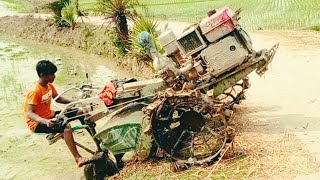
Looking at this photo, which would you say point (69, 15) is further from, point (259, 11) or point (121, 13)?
point (259, 11)

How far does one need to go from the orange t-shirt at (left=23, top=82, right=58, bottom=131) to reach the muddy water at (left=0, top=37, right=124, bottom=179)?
101 cm

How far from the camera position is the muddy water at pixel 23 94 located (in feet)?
22.9

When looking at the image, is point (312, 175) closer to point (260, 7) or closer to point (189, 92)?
point (189, 92)

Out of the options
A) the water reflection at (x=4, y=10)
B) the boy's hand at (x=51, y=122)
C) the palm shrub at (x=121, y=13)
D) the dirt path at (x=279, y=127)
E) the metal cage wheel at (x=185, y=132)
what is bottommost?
the dirt path at (x=279, y=127)

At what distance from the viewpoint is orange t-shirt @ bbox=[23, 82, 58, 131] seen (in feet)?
19.2

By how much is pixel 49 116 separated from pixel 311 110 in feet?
11.3

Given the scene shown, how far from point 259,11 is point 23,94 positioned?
7166 millimetres

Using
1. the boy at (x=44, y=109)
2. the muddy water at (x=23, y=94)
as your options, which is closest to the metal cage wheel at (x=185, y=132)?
the boy at (x=44, y=109)

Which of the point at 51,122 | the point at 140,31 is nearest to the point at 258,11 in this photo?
the point at 140,31

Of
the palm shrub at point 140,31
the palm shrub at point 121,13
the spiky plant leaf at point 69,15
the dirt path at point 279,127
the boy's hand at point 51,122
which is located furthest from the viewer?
the spiky plant leaf at point 69,15

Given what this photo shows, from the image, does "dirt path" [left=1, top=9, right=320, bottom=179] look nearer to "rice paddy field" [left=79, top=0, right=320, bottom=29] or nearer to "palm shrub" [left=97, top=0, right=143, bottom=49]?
"rice paddy field" [left=79, top=0, right=320, bottom=29]

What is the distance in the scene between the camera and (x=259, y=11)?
14219mm

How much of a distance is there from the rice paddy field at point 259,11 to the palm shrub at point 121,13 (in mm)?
1674

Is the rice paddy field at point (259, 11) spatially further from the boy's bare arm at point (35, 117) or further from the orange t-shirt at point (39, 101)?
the boy's bare arm at point (35, 117)
